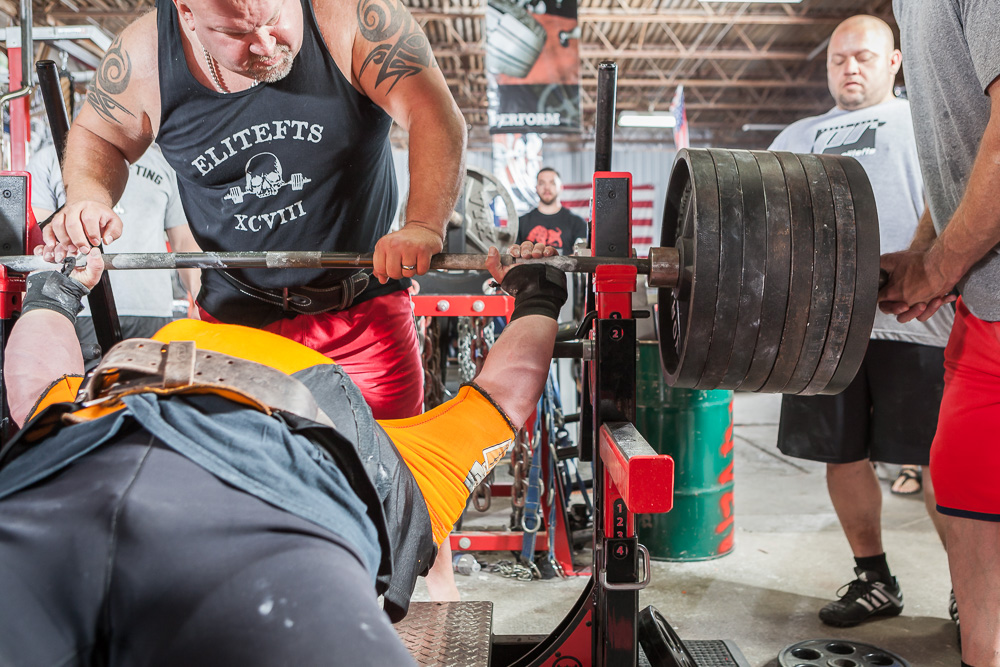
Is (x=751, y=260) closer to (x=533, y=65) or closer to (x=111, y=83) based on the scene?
(x=111, y=83)

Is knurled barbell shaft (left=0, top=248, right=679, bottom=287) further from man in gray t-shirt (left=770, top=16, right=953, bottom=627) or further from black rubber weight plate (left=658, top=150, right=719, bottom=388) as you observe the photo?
man in gray t-shirt (left=770, top=16, right=953, bottom=627)

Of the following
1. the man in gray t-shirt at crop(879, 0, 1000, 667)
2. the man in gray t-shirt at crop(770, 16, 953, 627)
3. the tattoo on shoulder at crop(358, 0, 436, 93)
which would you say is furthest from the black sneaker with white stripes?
the tattoo on shoulder at crop(358, 0, 436, 93)

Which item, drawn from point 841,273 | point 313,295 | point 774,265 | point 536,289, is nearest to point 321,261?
point 313,295

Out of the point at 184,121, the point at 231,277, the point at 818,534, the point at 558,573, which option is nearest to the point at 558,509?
the point at 558,573

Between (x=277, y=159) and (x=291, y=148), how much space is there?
41 mm

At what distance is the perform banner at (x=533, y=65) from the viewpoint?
5930 millimetres

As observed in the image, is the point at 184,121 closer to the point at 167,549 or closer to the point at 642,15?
the point at 167,549

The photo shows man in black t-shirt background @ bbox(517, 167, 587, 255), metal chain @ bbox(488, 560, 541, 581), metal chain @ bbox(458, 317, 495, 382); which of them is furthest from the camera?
man in black t-shirt background @ bbox(517, 167, 587, 255)

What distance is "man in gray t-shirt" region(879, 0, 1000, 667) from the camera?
3.94ft

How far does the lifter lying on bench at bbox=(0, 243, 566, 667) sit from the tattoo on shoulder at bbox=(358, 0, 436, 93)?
960 millimetres

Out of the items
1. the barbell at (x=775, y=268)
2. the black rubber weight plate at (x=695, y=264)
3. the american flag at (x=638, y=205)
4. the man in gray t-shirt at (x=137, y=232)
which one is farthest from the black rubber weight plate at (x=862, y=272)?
the american flag at (x=638, y=205)

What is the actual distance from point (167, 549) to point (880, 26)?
2.60 m

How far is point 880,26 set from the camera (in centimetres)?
228

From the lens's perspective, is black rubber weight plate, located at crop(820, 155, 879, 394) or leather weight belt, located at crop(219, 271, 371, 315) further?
leather weight belt, located at crop(219, 271, 371, 315)
